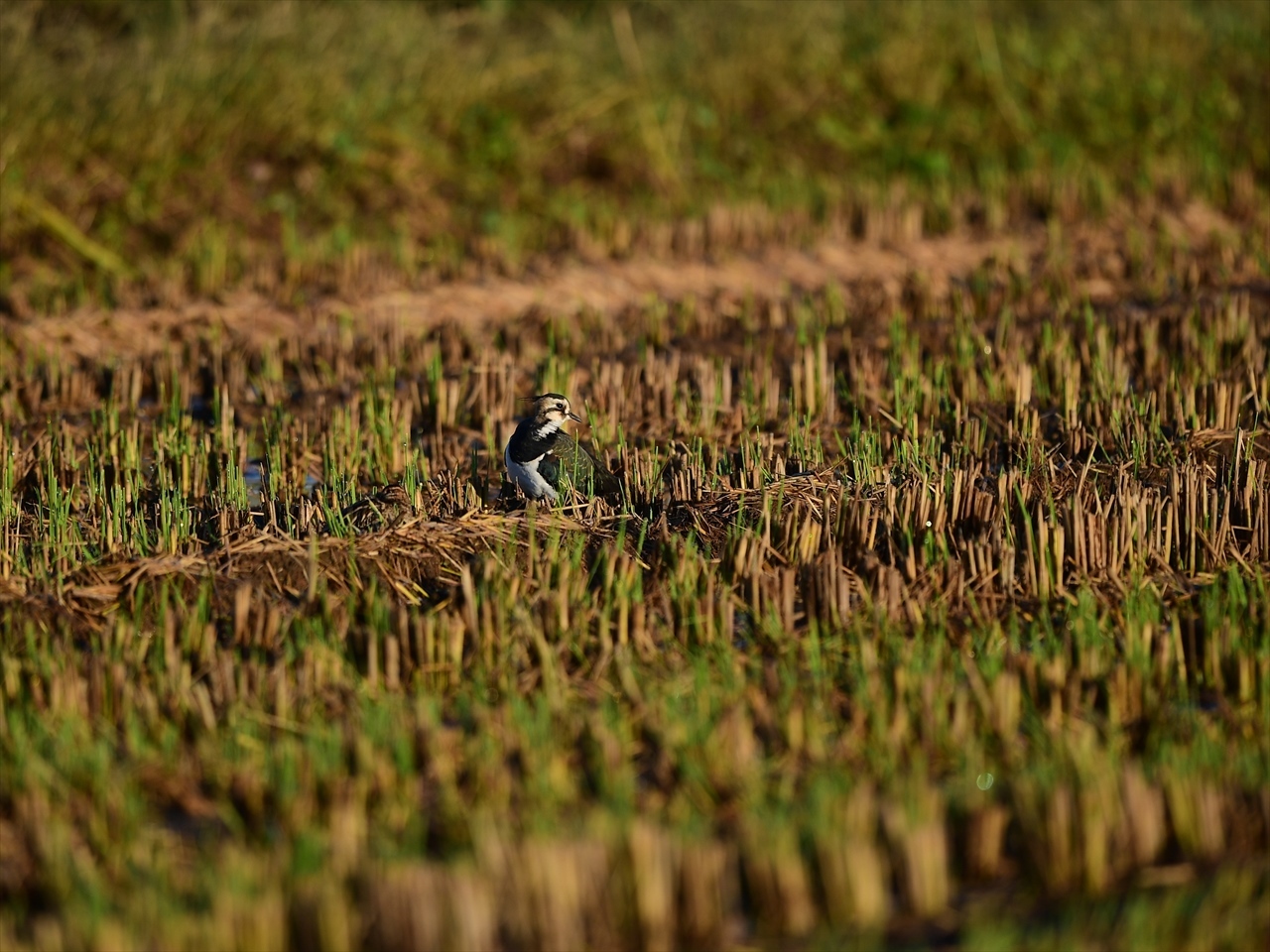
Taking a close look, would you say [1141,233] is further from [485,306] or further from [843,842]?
[843,842]

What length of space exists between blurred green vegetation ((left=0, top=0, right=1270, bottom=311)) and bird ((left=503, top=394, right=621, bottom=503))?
416 centimetres

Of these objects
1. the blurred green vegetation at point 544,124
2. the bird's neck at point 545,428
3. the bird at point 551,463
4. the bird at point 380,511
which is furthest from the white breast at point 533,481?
the blurred green vegetation at point 544,124

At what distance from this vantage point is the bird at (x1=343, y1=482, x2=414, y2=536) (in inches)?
239

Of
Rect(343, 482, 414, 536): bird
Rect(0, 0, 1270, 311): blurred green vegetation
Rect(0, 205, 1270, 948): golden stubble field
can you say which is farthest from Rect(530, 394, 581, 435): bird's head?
Rect(0, 0, 1270, 311): blurred green vegetation

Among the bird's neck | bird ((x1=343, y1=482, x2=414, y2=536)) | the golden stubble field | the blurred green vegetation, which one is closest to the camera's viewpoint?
the golden stubble field

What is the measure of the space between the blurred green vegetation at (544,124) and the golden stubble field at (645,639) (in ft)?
5.47

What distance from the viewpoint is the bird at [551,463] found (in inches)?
250

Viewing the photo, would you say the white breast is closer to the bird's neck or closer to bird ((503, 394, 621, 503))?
bird ((503, 394, 621, 503))

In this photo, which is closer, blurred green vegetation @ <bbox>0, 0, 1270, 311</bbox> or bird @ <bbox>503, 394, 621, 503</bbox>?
bird @ <bbox>503, 394, 621, 503</bbox>

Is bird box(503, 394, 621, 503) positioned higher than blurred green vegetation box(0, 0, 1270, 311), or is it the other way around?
blurred green vegetation box(0, 0, 1270, 311)

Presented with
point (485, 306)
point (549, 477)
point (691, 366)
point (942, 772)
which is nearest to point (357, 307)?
point (485, 306)

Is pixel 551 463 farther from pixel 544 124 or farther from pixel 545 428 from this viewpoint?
pixel 544 124

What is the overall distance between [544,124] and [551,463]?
665 centimetres

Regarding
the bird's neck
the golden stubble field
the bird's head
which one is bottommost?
the golden stubble field
